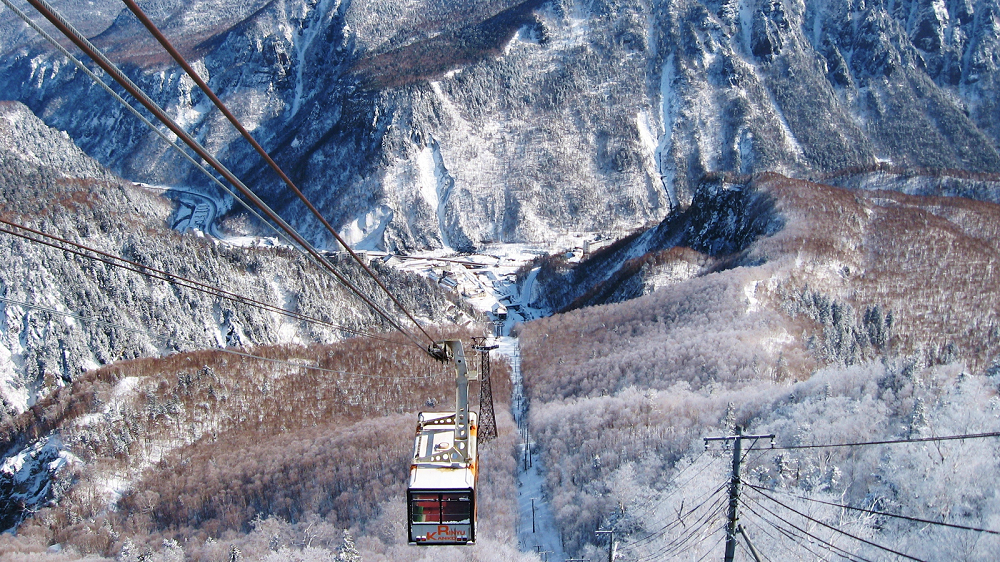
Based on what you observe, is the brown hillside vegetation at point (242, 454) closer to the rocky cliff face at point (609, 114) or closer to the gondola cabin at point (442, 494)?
the gondola cabin at point (442, 494)

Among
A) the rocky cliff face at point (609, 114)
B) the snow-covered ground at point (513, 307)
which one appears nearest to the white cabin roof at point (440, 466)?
the snow-covered ground at point (513, 307)

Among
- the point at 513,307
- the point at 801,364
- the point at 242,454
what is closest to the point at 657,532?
the point at 801,364

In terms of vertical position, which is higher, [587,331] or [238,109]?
[238,109]

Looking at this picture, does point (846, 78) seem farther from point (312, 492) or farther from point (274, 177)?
point (312, 492)

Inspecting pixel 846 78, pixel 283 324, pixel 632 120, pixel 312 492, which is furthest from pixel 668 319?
pixel 846 78

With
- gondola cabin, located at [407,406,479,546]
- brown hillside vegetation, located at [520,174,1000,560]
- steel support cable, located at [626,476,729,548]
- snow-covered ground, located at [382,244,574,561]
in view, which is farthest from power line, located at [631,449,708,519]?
gondola cabin, located at [407,406,479,546]
